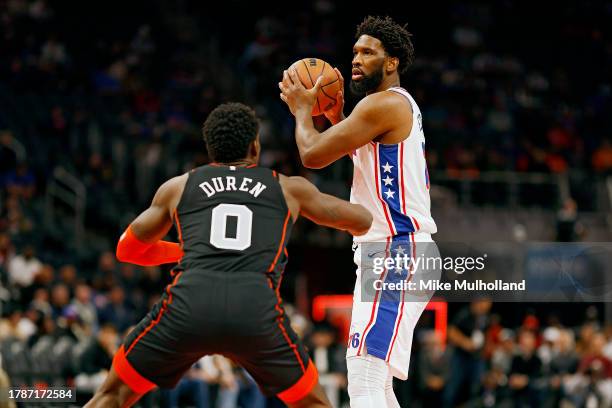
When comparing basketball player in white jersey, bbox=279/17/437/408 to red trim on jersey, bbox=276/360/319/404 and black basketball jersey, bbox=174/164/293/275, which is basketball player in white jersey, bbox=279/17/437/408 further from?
black basketball jersey, bbox=174/164/293/275

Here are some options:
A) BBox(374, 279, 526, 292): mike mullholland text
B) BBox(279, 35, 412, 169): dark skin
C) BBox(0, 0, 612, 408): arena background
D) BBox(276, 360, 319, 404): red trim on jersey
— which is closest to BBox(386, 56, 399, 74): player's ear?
BBox(279, 35, 412, 169): dark skin

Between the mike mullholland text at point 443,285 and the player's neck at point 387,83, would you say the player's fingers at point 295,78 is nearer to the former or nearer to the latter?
the player's neck at point 387,83

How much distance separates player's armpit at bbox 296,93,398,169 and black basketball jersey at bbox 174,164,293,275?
71 cm

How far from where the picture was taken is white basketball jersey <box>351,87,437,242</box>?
6438 mm

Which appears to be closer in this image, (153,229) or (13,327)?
(153,229)

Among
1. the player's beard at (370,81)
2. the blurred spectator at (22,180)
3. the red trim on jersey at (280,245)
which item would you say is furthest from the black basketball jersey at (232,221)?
the blurred spectator at (22,180)

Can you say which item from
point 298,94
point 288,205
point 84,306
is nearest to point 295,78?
point 298,94

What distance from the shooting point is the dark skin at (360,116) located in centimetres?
628

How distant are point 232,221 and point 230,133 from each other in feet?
1.77

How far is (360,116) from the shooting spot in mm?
6309

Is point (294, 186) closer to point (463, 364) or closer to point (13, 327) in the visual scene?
point (13, 327)

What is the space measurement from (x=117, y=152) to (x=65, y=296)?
176 inches

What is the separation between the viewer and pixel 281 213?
18.3 ft

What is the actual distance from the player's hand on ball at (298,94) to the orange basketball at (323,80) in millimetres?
52
